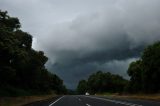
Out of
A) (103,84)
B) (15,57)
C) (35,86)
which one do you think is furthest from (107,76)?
(15,57)

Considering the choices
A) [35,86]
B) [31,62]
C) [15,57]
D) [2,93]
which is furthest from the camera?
[35,86]

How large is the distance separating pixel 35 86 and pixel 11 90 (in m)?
26.7

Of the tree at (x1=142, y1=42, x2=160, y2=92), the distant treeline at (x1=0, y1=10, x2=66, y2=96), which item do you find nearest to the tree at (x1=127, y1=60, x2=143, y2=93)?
the tree at (x1=142, y1=42, x2=160, y2=92)

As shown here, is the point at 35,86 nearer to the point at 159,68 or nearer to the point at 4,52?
the point at 159,68

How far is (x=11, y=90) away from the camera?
61.7m

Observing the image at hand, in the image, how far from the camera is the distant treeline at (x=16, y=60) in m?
38.6

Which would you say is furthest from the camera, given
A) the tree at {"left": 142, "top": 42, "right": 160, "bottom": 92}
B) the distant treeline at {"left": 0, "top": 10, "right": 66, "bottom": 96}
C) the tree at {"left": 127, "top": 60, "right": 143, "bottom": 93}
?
the tree at {"left": 127, "top": 60, "right": 143, "bottom": 93}

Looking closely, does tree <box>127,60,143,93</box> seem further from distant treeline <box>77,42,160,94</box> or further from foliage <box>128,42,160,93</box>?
foliage <box>128,42,160,93</box>

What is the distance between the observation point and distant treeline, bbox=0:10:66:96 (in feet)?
127

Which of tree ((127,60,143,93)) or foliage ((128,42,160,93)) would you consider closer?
foliage ((128,42,160,93))

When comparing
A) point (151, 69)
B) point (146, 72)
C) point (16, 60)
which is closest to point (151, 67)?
point (151, 69)

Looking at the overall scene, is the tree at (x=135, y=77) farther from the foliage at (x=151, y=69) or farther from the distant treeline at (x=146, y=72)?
the foliage at (x=151, y=69)

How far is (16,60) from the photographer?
4247 centimetres

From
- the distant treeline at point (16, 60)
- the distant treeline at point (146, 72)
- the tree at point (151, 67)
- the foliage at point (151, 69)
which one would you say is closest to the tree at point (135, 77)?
the distant treeline at point (146, 72)
